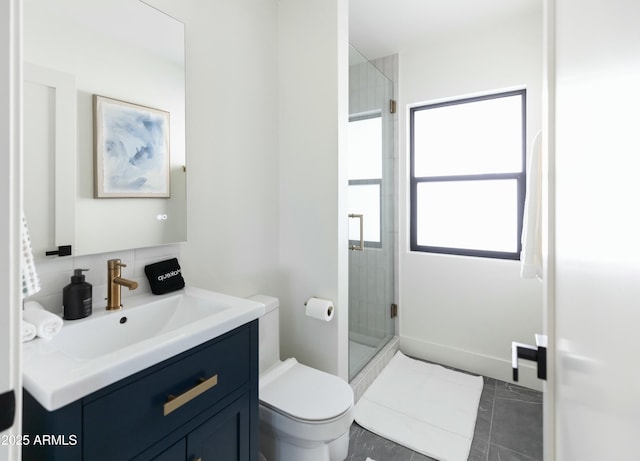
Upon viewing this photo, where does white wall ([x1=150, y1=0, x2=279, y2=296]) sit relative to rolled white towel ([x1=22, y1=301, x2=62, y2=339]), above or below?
above

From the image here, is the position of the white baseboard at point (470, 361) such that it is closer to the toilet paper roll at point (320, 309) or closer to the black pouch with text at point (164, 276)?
the toilet paper roll at point (320, 309)

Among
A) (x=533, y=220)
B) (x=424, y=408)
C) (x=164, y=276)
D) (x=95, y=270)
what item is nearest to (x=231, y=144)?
(x=164, y=276)

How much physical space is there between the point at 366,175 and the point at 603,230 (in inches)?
86.3

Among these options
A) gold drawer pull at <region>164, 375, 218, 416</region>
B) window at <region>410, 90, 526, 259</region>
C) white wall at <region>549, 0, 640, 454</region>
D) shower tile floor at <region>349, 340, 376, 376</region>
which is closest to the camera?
white wall at <region>549, 0, 640, 454</region>

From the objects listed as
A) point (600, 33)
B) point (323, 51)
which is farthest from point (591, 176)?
point (323, 51)


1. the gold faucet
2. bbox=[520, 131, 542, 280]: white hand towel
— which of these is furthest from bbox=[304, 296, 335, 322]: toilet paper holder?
bbox=[520, 131, 542, 280]: white hand towel

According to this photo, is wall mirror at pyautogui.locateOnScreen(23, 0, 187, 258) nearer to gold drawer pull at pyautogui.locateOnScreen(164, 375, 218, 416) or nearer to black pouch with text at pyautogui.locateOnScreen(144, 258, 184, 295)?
black pouch with text at pyautogui.locateOnScreen(144, 258, 184, 295)

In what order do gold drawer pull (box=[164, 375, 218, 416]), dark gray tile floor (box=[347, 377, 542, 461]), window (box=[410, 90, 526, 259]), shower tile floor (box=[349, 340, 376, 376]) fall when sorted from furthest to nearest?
1. window (box=[410, 90, 526, 259])
2. shower tile floor (box=[349, 340, 376, 376])
3. dark gray tile floor (box=[347, 377, 542, 461])
4. gold drawer pull (box=[164, 375, 218, 416])

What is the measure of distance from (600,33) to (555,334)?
56cm

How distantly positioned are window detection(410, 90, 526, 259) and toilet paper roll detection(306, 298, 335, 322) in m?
1.32

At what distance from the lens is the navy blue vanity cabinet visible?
72cm

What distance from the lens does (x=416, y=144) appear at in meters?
2.78

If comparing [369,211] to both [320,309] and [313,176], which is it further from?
[320,309]

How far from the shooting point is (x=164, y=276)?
1.38m
